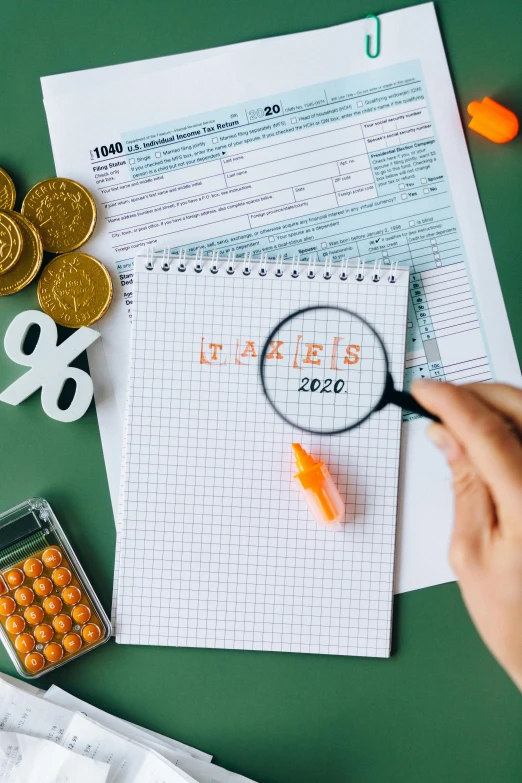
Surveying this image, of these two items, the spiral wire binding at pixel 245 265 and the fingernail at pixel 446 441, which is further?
the spiral wire binding at pixel 245 265

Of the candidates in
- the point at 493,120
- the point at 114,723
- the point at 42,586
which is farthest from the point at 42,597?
the point at 493,120

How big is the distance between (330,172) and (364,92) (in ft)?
0.35

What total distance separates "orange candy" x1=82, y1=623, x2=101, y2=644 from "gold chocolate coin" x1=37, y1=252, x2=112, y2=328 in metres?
0.36

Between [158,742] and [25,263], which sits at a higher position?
[25,263]

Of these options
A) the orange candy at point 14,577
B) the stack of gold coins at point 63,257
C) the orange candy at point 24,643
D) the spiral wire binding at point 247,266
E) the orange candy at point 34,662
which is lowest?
the orange candy at point 34,662

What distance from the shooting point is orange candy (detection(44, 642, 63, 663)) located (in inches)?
34.1

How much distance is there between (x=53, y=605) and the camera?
34.2 inches

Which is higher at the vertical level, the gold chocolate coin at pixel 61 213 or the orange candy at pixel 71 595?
the gold chocolate coin at pixel 61 213

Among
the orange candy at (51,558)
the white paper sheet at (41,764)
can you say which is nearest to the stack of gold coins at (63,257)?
the orange candy at (51,558)

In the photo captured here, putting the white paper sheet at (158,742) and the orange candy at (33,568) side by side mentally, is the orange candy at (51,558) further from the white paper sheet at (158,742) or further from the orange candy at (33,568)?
the white paper sheet at (158,742)

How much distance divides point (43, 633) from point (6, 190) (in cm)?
53

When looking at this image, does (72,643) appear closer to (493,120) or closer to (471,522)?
(471,522)

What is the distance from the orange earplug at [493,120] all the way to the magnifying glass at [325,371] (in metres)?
0.28

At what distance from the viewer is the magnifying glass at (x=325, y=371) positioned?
89cm
